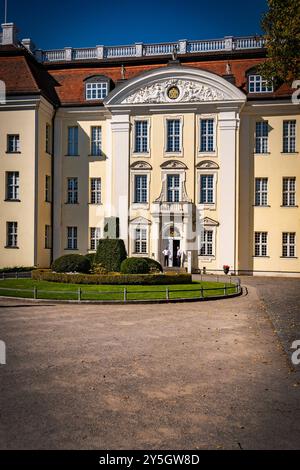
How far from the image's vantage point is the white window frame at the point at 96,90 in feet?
115

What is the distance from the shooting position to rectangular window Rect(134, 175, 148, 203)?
34031 millimetres

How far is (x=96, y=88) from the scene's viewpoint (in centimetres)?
3519

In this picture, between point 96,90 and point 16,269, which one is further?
point 96,90

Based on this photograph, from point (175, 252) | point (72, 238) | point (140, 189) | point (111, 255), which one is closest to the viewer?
point (111, 255)

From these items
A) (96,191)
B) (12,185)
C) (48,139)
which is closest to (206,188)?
(96,191)

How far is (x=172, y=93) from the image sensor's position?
1303 inches

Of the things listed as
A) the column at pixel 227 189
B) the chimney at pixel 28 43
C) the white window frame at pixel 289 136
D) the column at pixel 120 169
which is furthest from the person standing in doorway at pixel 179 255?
the chimney at pixel 28 43

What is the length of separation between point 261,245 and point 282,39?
16981 mm

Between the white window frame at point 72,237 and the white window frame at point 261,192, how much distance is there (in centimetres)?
1434

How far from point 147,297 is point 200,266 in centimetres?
1478

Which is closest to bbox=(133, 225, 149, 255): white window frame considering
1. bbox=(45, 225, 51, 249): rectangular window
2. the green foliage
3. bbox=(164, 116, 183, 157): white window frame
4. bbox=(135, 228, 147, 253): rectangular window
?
bbox=(135, 228, 147, 253): rectangular window

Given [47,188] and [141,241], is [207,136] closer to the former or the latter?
[141,241]

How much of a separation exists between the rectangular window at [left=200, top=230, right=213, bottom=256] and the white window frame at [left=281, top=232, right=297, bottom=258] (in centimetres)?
534

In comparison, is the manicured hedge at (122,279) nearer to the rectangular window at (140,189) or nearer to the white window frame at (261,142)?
the rectangular window at (140,189)
